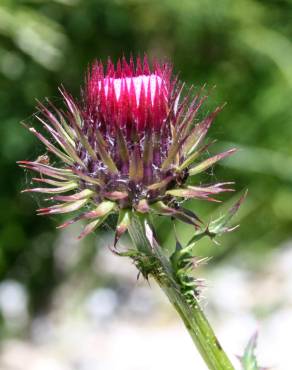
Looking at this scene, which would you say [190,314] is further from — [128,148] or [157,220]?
[157,220]

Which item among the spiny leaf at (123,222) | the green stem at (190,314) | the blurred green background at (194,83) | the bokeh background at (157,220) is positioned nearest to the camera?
the spiny leaf at (123,222)

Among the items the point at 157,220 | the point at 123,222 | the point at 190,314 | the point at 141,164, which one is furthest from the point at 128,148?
the point at 157,220

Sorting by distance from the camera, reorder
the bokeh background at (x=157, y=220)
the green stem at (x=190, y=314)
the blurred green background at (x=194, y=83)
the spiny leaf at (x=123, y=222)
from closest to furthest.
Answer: the spiny leaf at (x=123, y=222), the green stem at (x=190, y=314), the bokeh background at (x=157, y=220), the blurred green background at (x=194, y=83)

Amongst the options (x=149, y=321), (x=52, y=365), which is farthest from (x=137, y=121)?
(x=149, y=321)

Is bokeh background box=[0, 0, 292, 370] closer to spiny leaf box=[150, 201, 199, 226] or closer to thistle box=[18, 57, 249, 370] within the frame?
thistle box=[18, 57, 249, 370]

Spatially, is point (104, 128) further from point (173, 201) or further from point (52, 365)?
point (52, 365)

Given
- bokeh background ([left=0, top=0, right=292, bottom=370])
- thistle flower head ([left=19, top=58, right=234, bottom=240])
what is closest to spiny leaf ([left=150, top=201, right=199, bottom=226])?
thistle flower head ([left=19, top=58, right=234, bottom=240])

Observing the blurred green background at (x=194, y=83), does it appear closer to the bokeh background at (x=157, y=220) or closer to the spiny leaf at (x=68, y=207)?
the bokeh background at (x=157, y=220)

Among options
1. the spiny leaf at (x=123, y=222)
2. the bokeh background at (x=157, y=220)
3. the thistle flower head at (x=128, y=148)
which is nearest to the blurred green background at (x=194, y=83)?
the bokeh background at (x=157, y=220)
